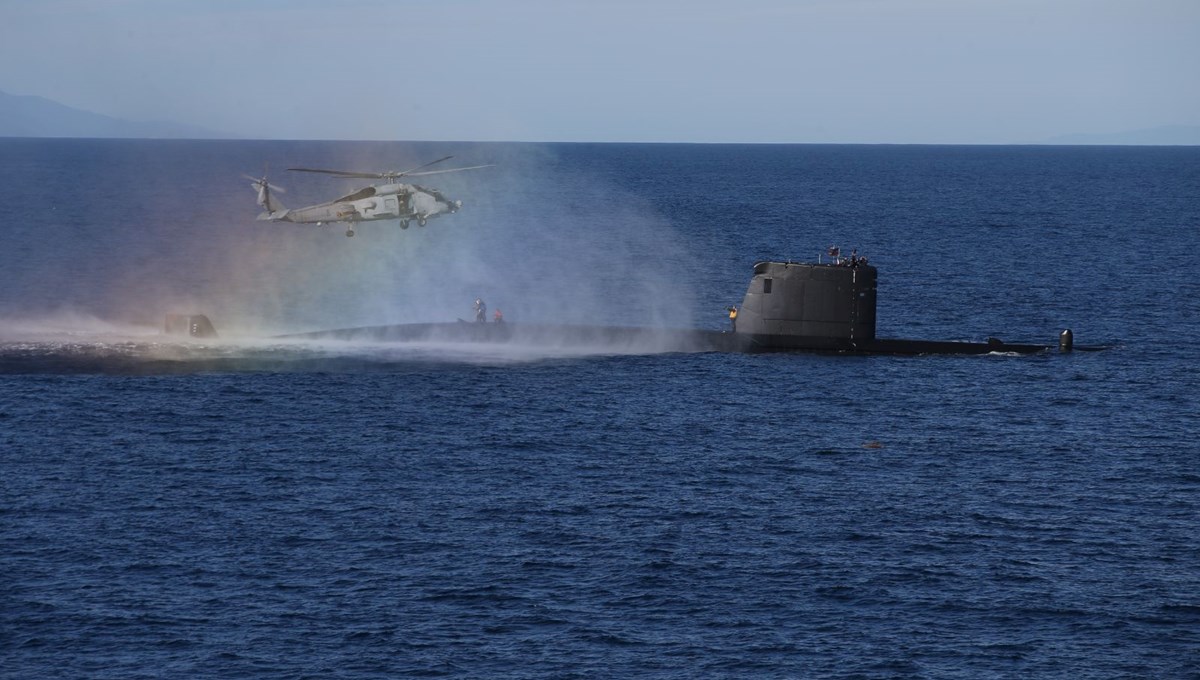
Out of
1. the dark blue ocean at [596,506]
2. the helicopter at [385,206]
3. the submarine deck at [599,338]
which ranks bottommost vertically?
the dark blue ocean at [596,506]

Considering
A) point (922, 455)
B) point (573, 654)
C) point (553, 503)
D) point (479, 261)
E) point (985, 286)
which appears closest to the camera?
point (573, 654)

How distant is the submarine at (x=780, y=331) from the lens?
79.8 m

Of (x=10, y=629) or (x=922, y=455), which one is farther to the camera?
(x=922, y=455)

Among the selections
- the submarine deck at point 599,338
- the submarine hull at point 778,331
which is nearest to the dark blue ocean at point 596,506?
the submarine deck at point 599,338

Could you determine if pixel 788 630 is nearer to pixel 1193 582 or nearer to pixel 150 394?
pixel 1193 582

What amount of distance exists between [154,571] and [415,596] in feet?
30.1

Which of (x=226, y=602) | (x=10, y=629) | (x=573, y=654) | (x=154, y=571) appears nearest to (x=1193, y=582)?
(x=573, y=654)

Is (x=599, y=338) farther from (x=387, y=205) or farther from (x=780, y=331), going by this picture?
(x=387, y=205)

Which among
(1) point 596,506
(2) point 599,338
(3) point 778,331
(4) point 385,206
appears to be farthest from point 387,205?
(3) point 778,331

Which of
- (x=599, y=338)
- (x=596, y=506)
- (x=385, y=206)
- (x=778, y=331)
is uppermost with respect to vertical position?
(x=385, y=206)

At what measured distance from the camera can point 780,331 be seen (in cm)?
8350

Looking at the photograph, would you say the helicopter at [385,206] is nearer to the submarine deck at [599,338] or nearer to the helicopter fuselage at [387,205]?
the helicopter fuselage at [387,205]

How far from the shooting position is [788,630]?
43.5 m

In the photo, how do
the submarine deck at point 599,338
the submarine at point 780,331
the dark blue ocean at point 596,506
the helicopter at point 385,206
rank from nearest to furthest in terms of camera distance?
the dark blue ocean at point 596,506
the helicopter at point 385,206
the submarine at point 780,331
the submarine deck at point 599,338
